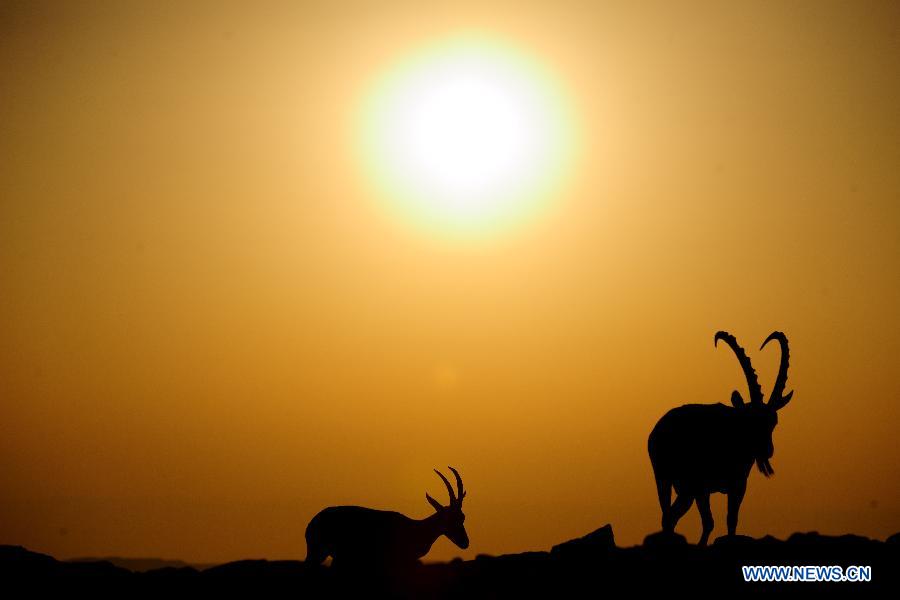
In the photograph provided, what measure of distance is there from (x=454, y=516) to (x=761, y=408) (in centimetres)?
779

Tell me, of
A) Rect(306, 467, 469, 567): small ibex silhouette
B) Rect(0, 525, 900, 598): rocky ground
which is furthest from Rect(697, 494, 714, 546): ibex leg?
Rect(306, 467, 469, 567): small ibex silhouette

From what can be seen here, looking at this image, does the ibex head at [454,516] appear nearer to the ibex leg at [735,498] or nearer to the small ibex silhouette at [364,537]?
the small ibex silhouette at [364,537]

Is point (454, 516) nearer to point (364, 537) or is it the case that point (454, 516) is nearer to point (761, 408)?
point (364, 537)

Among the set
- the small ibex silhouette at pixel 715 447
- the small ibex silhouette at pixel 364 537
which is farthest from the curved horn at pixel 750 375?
the small ibex silhouette at pixel 364 537

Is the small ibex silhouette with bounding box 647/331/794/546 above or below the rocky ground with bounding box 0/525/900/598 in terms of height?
above

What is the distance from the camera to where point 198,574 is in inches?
802

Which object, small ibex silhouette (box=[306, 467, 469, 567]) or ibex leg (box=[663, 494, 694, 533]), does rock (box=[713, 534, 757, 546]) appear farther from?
small ibex silhouette (box=[306, 467, 469, 567])

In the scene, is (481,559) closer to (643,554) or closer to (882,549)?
(643,554)

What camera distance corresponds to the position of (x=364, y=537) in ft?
79.7

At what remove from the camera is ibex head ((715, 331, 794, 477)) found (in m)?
24.2

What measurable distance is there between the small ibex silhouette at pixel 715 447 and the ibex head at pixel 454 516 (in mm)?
4835

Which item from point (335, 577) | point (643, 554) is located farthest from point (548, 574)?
point (335, 577)

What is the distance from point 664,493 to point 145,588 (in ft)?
39.9

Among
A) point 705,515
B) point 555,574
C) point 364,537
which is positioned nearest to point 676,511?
point 705,515
